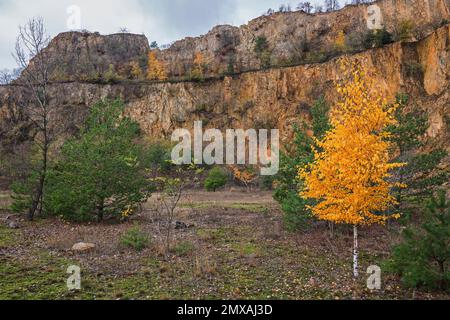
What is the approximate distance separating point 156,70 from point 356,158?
2483 inches

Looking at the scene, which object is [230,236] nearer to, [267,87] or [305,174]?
[305,174]

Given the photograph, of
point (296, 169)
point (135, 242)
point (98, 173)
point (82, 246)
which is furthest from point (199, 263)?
point (98, 173)

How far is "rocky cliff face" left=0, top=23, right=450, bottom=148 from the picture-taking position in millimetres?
43344

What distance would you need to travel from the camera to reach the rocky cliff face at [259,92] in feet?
142

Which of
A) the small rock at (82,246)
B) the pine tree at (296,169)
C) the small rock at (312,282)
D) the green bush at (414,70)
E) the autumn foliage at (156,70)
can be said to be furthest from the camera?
the autumn foliage at (156,70)

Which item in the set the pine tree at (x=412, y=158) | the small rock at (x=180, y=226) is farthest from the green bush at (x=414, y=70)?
the small rock at (x=180, y=226)

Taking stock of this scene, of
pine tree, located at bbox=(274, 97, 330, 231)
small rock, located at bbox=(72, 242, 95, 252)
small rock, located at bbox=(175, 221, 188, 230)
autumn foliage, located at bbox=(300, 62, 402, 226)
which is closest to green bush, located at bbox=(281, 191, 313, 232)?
pine tree, located at bbox=(274, 97, 330, 231)

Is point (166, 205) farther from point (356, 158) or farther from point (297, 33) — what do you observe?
point (297, 33)

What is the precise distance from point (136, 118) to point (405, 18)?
4668 centimetres

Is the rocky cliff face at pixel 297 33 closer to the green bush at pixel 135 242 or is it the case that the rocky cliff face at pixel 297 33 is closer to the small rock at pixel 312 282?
the small rock at pixel 312 282

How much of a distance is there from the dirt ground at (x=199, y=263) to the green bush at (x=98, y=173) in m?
1.11

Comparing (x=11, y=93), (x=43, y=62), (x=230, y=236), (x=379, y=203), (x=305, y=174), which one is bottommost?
(x=230, y=236)
